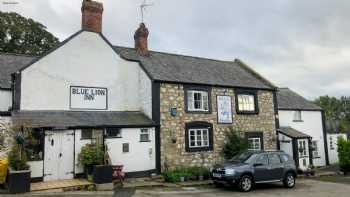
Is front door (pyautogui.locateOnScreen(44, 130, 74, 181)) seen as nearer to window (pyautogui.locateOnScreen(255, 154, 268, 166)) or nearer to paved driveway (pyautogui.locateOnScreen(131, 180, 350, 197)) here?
paved driveway (pyautogui.locateOnScreen(131, 180, 350, 197))

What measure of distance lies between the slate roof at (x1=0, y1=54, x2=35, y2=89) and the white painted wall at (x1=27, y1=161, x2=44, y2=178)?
19.3 feet

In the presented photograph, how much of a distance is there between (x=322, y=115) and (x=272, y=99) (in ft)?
24.6

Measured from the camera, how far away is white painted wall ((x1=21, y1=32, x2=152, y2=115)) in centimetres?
1598

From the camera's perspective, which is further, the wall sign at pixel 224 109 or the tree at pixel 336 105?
the tree at pixel 336 105

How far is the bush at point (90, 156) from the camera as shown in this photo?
48.3 ft

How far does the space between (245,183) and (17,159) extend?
10.0 metres

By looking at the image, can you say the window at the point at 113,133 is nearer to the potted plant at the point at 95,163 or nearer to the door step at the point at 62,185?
the potted plant at the point at 95,163

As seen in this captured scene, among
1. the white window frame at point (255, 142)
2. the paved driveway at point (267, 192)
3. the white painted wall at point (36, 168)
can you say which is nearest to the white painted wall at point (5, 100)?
the white painted wall at point (36, 168)

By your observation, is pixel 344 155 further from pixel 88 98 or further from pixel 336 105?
pixel 336 105

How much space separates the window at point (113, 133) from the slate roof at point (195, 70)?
387 cm

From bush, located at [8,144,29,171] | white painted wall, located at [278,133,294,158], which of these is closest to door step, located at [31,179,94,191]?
bush, located at [8,144,29,171]

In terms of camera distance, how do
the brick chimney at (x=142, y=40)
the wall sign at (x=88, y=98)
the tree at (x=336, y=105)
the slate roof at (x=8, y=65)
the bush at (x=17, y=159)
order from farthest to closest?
the tree at (x=336, y=105)
the brick chimney at (x=142, y=40)
the slate roof at (x=8, y=65)
the wall sign at (x=88, y=98)
the bush at (x=17, y=159)

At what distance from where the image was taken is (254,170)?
14.6 m

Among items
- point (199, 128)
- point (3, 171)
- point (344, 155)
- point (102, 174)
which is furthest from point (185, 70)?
point (344, 155)
